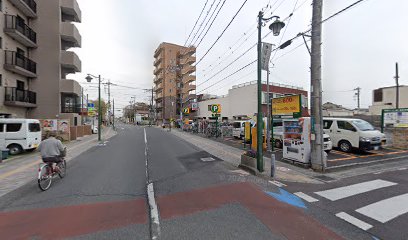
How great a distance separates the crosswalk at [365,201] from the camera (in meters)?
4.01

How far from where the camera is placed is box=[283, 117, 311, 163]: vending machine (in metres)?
8.36

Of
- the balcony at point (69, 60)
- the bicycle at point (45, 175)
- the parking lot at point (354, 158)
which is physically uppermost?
the balcony at point (69, 60)

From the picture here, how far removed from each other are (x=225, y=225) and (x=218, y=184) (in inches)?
97.1

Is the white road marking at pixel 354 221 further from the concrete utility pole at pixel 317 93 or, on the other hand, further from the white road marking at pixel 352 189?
the concrete utility pole at pixel 317 93

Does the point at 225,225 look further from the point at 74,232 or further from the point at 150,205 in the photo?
the point at 74,232

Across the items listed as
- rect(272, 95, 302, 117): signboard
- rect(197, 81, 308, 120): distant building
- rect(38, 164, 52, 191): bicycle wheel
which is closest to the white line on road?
rect(38, 164, 52, 191): bicycle wheel

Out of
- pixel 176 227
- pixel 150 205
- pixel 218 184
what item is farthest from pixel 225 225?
pixel 218 184

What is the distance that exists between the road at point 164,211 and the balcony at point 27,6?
18744 millimetres

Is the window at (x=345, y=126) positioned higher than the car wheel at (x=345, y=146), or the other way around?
the window at (x=345, y=126)

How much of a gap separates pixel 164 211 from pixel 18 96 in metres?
19.8

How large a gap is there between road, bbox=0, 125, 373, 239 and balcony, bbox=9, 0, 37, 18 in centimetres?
1874

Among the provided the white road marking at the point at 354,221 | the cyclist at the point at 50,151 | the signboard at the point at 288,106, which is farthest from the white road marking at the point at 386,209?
the cyclist at the point at 50,151

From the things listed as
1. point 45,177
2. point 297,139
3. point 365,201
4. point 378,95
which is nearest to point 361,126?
point 297,139

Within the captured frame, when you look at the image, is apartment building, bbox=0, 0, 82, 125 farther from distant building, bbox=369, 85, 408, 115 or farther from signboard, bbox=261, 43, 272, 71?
distant building, bbox=369, 85, 408, 115
